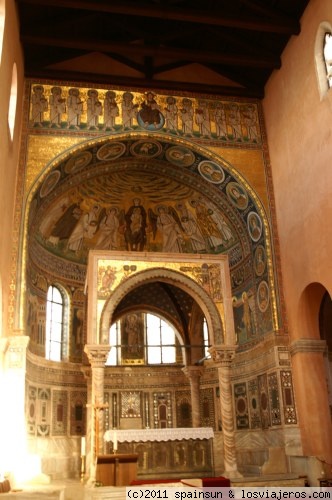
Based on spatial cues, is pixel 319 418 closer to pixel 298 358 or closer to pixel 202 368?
pixel 298 358

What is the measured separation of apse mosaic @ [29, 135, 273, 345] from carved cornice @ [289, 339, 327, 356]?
1.23 m

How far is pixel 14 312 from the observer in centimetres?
1424

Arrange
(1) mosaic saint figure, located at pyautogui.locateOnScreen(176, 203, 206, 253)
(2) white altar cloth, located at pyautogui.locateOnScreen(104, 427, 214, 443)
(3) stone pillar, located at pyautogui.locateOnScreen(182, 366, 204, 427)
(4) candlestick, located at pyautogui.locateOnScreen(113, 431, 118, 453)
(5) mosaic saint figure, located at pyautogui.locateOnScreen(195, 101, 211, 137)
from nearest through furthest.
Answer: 1. (4) candlestick, located at pyautogui.locateOnScreen(113, 431, 118, 453)
2. (2) white altar cloth, located at pyautogui.locateOnScreen(104, 427, 214, 443)
3. (5) mosaic saint figure, located at pyautogui.locateOnScreen(195, 101, 211, 137)
4. (3) stone pillar, located at pyautogui.locateOnScreen(182, 366, 204, 427)
5. (1) mosaic saint figure, located at pyautogui.locateOnScreen(176, 203, 206, 253)

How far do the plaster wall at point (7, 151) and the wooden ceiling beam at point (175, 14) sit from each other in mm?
1375

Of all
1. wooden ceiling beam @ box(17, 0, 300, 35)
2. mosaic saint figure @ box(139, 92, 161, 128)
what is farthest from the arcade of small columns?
wooden ceiling beam @ box(17, 0, 300, 35)

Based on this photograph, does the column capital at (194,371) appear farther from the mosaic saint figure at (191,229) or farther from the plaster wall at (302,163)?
the plaster wall at (302,163)

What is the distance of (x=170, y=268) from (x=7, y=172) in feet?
16.5

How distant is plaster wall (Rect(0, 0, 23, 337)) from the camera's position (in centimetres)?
1277

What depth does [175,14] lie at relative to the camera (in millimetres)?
14867

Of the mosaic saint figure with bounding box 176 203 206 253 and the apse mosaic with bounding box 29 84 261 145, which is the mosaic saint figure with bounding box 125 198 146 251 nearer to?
the mosaic saint figure with bounding box 176 203 206 253

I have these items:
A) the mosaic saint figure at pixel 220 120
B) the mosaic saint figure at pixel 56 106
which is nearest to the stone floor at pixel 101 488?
the mosaic saint figure at pixel 56 106

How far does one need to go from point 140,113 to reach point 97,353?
772 centimetres

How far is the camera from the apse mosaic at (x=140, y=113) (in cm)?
1677

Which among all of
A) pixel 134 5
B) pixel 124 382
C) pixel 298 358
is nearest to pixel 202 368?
pixel 124 382
